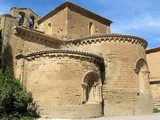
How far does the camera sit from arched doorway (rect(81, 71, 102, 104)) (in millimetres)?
14891

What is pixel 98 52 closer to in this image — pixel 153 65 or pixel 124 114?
pixel 124 114

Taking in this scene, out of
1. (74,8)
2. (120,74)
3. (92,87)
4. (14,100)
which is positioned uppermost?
(74,8)

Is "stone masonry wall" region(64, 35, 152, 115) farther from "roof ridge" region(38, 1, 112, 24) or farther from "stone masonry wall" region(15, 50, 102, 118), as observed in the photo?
"roof ridge" region(38, 1, 112, 24)

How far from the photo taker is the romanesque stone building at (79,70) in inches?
548

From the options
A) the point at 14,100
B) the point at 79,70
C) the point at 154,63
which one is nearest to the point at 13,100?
the point at 14,100

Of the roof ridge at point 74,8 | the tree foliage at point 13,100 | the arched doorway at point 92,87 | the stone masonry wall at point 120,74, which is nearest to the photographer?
the tree foliage at point 13,100

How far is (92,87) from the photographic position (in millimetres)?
15594

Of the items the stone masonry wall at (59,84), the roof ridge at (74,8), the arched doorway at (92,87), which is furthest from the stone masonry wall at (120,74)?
the roof ridge at (74,8)

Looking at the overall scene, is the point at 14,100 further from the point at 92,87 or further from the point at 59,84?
the point at 92,87

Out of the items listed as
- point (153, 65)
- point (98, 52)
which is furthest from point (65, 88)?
point (153, 65)

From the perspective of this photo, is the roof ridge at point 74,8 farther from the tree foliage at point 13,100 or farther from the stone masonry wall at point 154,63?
the tree foliage at point 13,100

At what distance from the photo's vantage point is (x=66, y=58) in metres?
14.3

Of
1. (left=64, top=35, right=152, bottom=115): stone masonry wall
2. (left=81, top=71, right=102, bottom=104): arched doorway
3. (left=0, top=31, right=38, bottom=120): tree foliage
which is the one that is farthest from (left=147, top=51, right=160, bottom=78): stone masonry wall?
(left=0, top=31, right=38, bottom=120): tree foliage

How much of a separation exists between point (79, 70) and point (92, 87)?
180 cm
